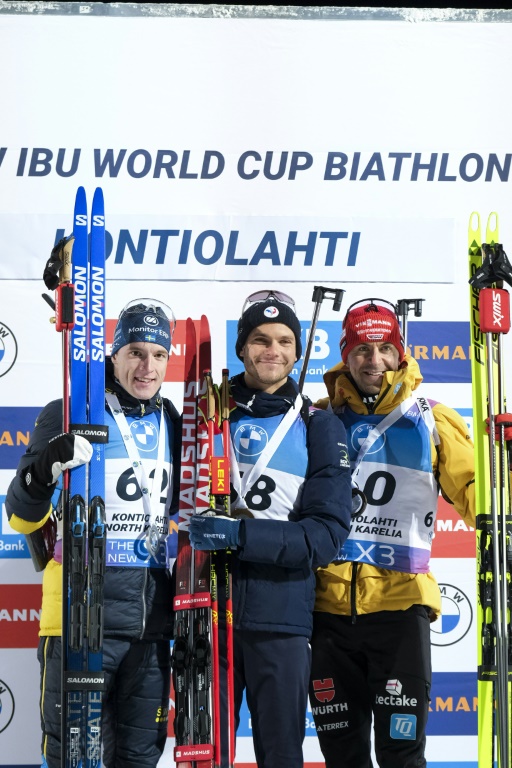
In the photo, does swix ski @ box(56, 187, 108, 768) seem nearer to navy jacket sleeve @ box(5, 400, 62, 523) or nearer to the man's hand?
navy jacket sleeve @ box(5, 400, 62, 523)

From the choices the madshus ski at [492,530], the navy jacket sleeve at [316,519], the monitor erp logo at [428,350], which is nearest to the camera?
the navy jacket sleeve at [316,519]

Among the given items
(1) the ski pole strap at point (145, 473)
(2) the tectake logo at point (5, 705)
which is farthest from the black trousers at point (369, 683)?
(2) the tectake logo at point (5, 705)

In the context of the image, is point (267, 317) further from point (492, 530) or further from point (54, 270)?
point (492, 530)

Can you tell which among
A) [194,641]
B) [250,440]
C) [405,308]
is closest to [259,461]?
[250,440]

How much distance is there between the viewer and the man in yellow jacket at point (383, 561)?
10.5ft

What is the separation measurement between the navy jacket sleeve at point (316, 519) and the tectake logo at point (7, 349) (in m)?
1.64

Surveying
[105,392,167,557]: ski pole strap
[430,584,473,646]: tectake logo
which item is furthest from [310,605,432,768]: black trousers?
[430,584,473,646]: tectake logo

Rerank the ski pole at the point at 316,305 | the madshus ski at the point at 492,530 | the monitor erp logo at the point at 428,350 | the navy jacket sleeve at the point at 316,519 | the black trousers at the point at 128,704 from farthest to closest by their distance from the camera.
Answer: the monitor erp logo at the point at 428,350 → the ski pole at the point at 316,305 → the madshus ski at the point at 492,530 → the black trousers at the point at 128,704 → the navy jacket sleeve at the point at 316,519

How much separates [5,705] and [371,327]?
2.31 metres

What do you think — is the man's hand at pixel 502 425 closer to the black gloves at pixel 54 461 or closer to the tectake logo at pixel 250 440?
the tectake logo at pixel 250 440

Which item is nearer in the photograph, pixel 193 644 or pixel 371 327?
pixel 193 644

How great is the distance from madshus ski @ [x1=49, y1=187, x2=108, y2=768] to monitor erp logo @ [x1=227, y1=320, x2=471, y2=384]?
1210 millimetres

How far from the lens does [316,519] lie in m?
3.07

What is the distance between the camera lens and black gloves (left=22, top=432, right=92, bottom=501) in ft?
10.1
